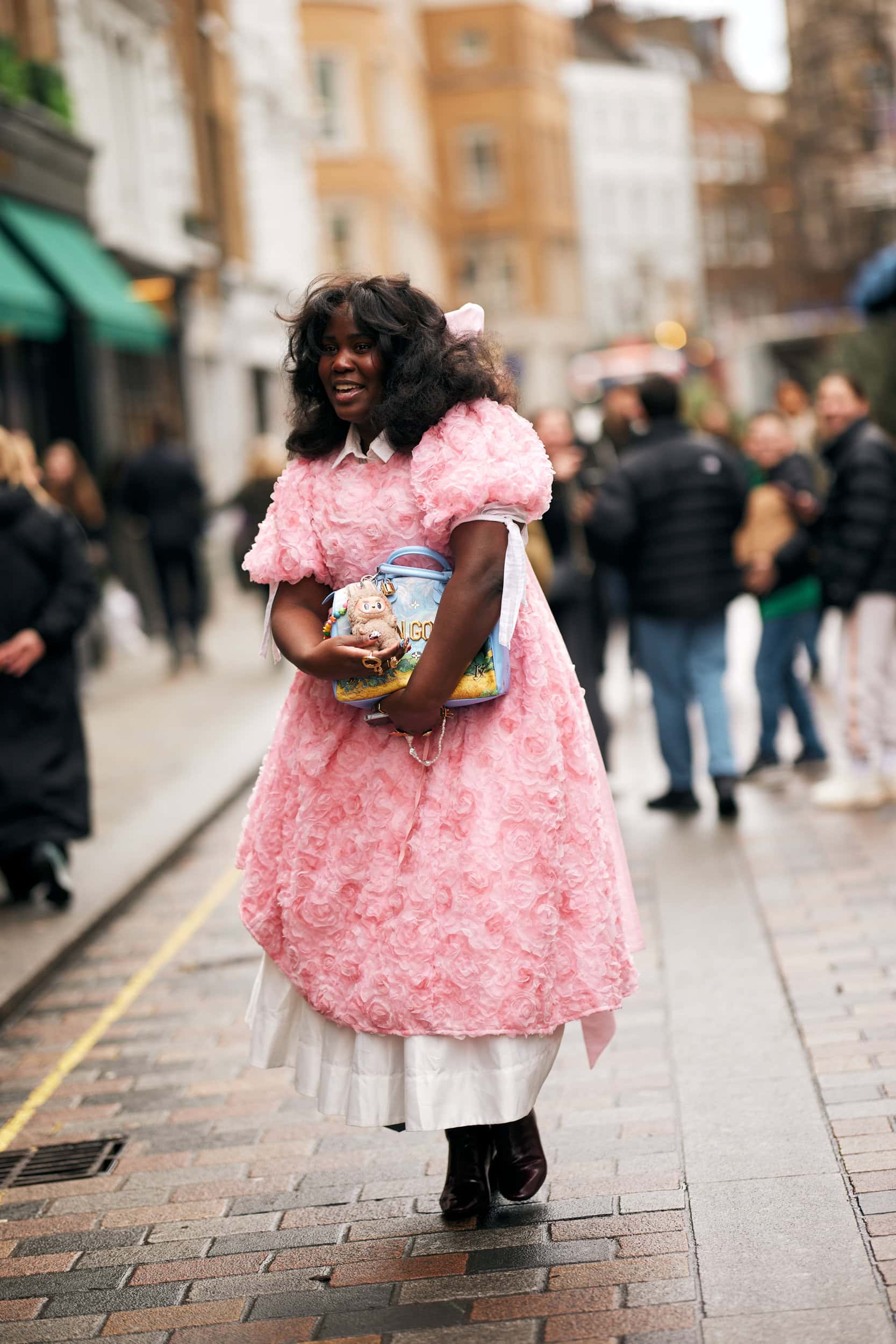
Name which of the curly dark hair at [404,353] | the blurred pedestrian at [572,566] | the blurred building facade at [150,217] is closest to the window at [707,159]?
the blurred building facade at [150,217]

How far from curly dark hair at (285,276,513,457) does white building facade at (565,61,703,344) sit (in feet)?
210

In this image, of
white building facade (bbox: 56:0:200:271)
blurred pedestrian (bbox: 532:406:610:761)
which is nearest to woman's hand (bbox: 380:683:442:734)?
blurred pedestrian (bbox: 532:406:610:761)

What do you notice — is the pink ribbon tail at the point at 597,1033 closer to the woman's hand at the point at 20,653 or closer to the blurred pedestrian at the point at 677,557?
the woman's hand at the point at 20,653

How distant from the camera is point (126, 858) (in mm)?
8430

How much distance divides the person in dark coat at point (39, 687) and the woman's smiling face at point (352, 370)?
3.59 m

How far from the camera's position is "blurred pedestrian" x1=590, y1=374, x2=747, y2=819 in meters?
8.80

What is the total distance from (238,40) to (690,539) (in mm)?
23500

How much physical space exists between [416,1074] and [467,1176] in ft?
1.42

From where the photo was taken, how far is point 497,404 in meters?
3.98

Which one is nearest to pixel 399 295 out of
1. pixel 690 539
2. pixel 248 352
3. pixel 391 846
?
pixel 391 846

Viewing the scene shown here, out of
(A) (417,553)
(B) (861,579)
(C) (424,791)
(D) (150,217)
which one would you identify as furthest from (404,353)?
(D) (150,217)

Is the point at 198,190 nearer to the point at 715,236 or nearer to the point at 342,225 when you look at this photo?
the point at 342,225

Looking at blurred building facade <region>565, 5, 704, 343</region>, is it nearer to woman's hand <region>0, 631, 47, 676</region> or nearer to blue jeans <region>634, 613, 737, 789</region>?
blue jeans <region>634, 613, 737, 789</region>

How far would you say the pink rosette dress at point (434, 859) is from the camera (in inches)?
150
